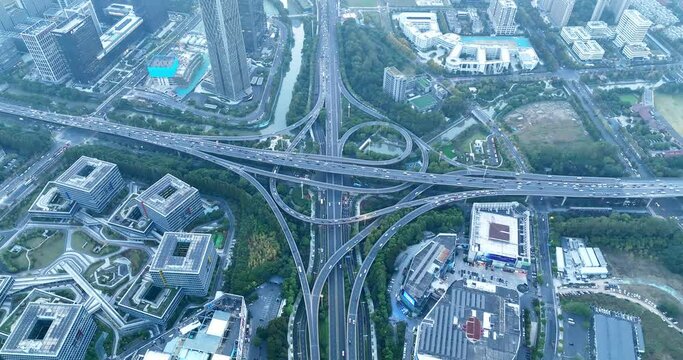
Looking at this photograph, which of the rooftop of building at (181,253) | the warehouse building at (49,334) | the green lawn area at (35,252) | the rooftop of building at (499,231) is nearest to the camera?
the warehouse building at (49,334)

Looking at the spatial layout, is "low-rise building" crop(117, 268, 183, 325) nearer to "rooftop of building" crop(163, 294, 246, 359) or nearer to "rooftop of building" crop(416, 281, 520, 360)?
"rooftop of building" crop(163, 294, 246, 359)

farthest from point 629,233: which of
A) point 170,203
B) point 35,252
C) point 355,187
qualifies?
point 35,252

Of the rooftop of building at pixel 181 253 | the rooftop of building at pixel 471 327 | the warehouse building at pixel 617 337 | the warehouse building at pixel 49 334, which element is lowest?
the warehouse building at pixel 617 337

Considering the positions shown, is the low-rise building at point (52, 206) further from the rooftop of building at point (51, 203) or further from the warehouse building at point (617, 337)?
the warehouse building at point (617, 337)

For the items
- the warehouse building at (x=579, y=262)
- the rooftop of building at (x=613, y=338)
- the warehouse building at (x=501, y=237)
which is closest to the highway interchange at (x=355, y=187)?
the warehouse building at (x=501, y=237)

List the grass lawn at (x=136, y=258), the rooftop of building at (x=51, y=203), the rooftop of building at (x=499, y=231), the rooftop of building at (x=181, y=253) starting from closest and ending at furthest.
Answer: the rooftop of building at (x=181, y=253) → the rooftop of building at (x=499, y=231) → the grass lawn at (x=136, y=258) → the rooftop of building at (x=51, y=203)

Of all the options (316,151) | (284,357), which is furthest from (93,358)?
(316,151)
